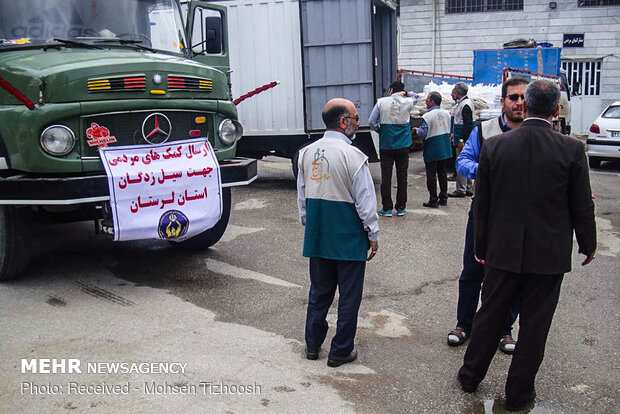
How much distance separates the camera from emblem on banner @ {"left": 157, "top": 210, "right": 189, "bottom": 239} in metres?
5.61

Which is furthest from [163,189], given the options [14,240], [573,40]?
[573,40]

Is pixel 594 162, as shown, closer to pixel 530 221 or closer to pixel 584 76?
pixel 584 76

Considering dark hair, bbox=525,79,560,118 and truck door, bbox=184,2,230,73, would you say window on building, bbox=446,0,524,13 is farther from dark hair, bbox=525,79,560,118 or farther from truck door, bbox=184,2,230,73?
dark hair, bbox=525,79,560,118

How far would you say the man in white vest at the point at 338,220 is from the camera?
13.6ft

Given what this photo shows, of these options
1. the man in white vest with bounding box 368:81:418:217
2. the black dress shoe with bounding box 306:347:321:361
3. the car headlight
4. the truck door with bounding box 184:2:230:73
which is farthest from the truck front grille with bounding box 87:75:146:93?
the man in white vest with bounding box 368:81:418:217

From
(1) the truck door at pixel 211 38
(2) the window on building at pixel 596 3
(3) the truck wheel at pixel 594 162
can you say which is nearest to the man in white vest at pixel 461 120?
(1) the truck door at pixel 211 38

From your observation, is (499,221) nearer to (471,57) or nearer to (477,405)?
(477,405)

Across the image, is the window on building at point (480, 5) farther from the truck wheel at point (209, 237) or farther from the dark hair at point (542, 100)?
the dark hair at point (542, 100)

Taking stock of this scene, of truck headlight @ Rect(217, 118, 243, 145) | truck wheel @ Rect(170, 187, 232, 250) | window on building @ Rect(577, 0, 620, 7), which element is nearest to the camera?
truck headlight @ Rect(217, 118, 243, 145)

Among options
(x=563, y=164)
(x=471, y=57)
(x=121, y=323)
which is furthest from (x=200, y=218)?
(x=471, y=57)

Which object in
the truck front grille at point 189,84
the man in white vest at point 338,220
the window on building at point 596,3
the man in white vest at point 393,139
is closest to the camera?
the man in white vest at point 338,220

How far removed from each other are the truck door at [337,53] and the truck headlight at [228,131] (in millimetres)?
4261

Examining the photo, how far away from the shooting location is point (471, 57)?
76.3ft

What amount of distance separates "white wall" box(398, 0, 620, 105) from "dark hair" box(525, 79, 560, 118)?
20398 millimetres
